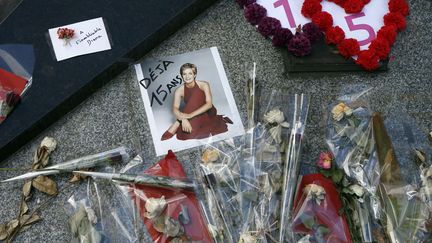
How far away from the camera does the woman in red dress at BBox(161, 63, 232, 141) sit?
1.26 metres

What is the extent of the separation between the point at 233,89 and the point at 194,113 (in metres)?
0.12

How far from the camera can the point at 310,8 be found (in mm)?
1356

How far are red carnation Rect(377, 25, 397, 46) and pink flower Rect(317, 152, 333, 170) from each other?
0.39 m

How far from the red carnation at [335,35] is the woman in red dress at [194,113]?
34cm

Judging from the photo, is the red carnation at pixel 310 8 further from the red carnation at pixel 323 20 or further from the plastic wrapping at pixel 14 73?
the plastic wrapping at pixel 14 73

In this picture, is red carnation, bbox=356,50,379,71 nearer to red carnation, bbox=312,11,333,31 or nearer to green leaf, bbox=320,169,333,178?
red carnation, bbox=312,11,333,31

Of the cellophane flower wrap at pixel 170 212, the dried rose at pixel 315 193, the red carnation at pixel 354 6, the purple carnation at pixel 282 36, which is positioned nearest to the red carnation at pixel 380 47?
the red carnation at pixel 354 6

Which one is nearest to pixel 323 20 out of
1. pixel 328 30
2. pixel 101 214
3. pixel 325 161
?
pixel 328 30

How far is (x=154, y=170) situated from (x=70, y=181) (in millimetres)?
201

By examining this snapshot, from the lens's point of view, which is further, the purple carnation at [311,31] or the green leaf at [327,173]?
the purple carnation at [311,31]

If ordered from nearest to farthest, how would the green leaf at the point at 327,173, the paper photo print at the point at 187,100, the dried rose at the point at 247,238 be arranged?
1. the dried rose at the point at 247,238
2. the green leaf at the point at 327,173
3. the paper photo print at the point at 187,100

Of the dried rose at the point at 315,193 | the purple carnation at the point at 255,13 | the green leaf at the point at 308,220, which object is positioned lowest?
the green leaf at the point at 308,220

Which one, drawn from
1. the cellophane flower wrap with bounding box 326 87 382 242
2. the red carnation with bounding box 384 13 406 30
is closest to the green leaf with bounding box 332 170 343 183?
the cellophane flower wrap with bounding box 326 87 382 242

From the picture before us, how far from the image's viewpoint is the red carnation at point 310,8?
4.45ft
